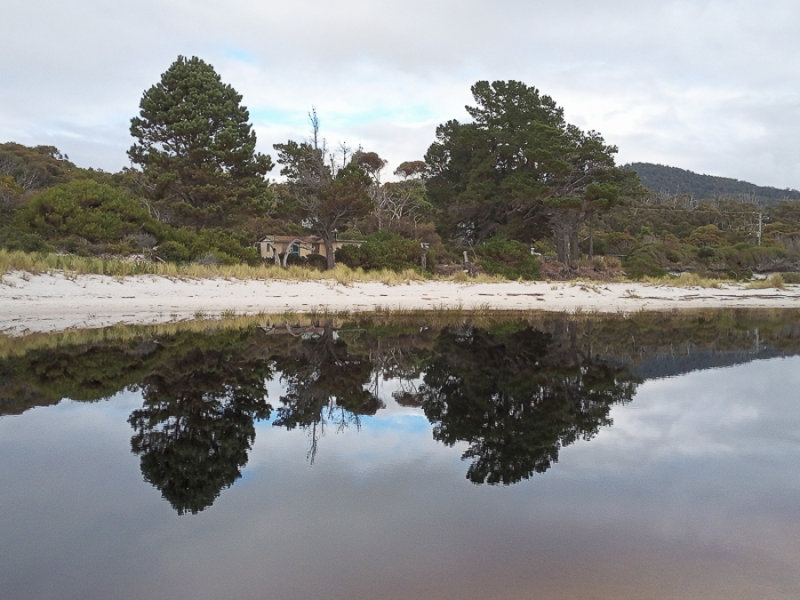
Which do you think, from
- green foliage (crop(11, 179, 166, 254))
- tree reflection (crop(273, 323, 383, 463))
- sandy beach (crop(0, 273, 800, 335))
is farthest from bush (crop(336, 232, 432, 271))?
tree reflection (crop(273, 323, 383, 463))

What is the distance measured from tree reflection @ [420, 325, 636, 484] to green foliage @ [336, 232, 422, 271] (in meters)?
19.3

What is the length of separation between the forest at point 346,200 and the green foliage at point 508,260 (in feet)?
0.26

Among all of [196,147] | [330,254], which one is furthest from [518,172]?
[196,147]

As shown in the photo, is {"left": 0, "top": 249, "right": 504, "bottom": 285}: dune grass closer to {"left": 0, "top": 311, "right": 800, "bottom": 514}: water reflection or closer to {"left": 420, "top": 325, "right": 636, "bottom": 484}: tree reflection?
{"left": 0, "top": 311, "right": 800, "bottom": 514}: water reflection

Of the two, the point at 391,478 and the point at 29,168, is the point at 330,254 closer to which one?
the point at 391,478

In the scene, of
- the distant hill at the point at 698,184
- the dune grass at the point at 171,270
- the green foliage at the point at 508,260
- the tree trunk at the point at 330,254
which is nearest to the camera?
the dune grass at the point at 171,270

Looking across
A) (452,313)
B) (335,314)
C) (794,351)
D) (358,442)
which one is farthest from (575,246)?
Answer: (358,442)

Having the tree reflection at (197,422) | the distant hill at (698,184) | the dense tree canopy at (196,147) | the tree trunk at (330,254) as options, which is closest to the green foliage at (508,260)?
the tree trunk at (330,254)

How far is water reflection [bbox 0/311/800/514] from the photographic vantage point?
4.70 metres

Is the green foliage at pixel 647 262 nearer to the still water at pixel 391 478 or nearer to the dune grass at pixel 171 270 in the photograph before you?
the dune grass at pixel 171 270

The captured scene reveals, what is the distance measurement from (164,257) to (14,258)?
261 inches

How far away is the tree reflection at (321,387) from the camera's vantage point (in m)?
5.65

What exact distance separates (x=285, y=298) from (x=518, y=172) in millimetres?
19313

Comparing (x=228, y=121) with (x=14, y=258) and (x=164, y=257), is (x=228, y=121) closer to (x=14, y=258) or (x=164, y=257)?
(x=164, y=257)
